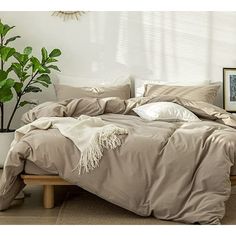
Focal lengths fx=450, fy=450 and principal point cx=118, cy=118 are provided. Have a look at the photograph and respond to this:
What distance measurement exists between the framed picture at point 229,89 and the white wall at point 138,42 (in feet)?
0.28

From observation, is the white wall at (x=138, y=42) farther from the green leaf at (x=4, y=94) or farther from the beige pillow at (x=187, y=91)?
the green leaf at (x=4, y=94)

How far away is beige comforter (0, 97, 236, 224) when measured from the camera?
252 centimetres

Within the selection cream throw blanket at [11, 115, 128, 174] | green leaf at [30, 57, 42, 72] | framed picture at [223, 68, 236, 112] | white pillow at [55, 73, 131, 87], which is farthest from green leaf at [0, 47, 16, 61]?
framed picture at [223, 68, 236, 112]

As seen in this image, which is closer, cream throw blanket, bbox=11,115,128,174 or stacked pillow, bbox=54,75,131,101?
cream throw blanket, bbox=11,115,128,174

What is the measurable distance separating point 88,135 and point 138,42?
7.17 ft

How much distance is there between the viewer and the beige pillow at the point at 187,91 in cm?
419

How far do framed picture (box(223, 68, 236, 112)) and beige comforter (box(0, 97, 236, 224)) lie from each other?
1.89 m

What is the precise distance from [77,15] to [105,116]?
1.60 meters

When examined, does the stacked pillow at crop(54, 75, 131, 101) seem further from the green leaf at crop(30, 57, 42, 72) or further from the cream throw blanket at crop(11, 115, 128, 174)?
the cream throw blanket at crop(11, 115, 128, 174)

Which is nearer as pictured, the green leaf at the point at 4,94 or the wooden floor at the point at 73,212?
the wooden floor at the point at 73,212

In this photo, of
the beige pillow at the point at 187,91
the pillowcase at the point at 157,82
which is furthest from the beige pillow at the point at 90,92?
the beige pillow at the point at 187,91

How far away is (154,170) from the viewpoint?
2584 mm
